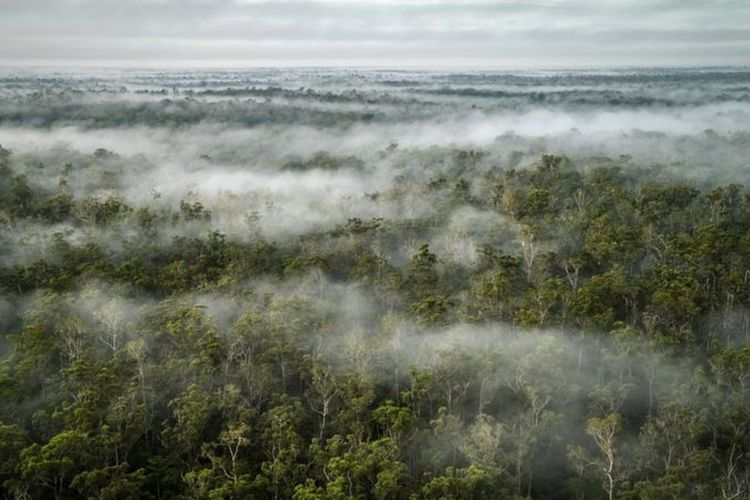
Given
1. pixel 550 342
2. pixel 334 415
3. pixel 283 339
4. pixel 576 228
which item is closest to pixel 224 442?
pixel 334 415

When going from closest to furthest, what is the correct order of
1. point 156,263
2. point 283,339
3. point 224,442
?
point 224,442 → point 283,339 → point 156,263

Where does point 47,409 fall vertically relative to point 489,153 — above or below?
below

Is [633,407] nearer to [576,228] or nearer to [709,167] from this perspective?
[576,228]

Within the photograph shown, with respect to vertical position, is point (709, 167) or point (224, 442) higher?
point (709, 167)

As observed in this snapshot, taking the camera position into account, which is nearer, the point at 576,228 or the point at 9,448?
the point at 9,448

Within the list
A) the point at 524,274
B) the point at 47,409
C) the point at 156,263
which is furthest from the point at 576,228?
the point at 47,409

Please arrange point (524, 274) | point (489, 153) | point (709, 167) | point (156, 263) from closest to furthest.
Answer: point (524, 274)
point (156, 263)
point (709, 167)
point (489, 153)

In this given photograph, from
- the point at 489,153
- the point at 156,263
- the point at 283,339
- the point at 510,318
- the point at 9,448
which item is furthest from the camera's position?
the point at 489,153

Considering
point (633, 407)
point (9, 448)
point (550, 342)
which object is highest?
point (550, 342)

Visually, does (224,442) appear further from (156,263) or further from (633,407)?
(156,263)
